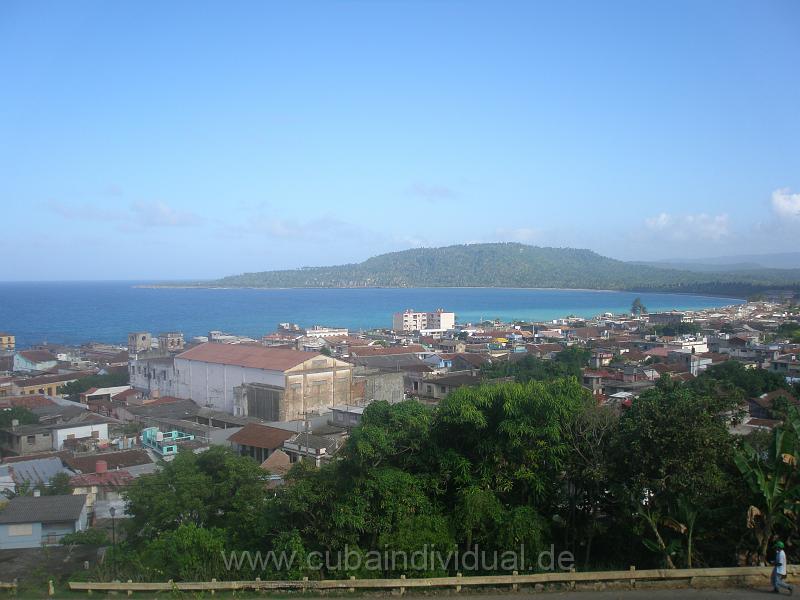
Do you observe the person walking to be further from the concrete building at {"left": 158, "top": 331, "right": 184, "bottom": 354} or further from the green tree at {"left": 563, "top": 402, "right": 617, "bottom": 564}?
the concrete building at {"left": 158, "top": 331, "right": 184, "bottom": 354}

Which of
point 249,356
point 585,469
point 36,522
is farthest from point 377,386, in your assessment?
point 585,469

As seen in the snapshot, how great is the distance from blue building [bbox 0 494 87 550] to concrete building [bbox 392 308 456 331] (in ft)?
191

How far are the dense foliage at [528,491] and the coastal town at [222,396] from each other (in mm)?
1111

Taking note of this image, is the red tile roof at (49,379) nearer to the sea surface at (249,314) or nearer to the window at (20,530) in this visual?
the window at (20,530)

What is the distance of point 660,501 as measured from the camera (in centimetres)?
708

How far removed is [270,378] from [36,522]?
1282cm

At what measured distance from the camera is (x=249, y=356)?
2708 centimetres

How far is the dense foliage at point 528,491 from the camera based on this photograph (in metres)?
6.93

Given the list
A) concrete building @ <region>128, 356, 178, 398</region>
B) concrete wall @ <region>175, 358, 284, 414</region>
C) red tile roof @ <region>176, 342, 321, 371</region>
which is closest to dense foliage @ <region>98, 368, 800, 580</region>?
red tile roof @ <region>176, 342, 321, 371</region>

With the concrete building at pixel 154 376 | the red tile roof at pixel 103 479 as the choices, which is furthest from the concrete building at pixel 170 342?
the red tile roof at pixel 103 479

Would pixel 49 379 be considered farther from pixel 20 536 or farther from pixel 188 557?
pixel 188 557

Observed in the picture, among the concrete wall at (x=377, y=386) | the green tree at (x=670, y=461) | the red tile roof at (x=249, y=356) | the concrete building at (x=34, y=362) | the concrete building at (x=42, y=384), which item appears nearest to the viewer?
the green tree at (x=670, y=461)

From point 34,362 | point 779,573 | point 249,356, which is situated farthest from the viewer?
point 34,362

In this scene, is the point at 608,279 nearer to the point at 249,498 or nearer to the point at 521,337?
the point at 521,337
